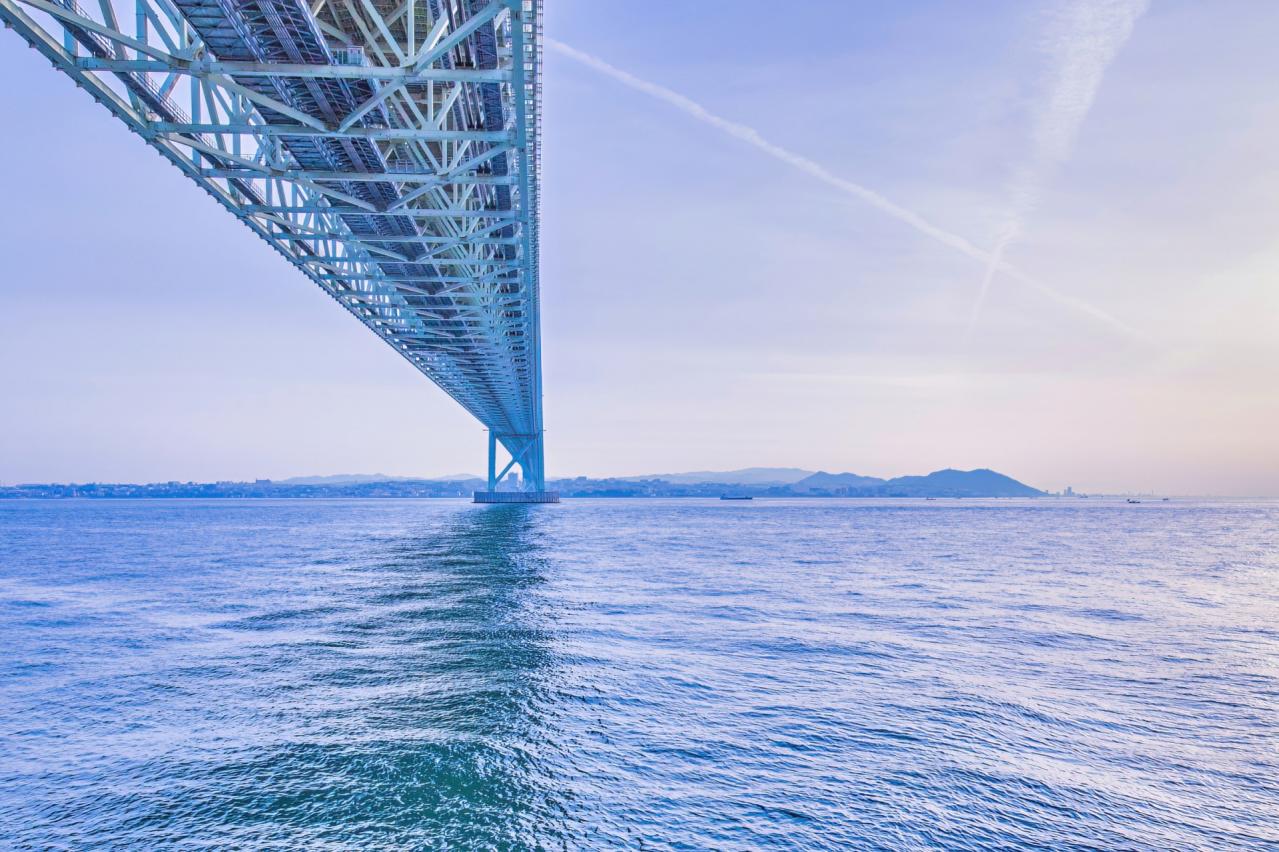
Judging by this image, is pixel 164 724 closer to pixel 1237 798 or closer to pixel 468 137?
pixel 468 137

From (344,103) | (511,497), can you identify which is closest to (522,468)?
(511,497)

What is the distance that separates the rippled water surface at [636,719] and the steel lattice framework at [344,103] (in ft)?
32.4

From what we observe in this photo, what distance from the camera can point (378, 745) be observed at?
29.0 ft

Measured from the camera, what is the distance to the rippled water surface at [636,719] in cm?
704

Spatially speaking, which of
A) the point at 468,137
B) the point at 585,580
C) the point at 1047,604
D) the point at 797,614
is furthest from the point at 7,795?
the point at 1047,604

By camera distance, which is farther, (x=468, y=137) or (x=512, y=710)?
(x=468, y=137)

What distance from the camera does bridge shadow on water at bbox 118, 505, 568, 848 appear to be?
682cm

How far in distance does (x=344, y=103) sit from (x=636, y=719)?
12.6 m

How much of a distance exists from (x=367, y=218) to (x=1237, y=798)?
2251 centimetres

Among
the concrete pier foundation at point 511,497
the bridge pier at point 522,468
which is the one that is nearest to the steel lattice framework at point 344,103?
the bridge pier at point 522,468

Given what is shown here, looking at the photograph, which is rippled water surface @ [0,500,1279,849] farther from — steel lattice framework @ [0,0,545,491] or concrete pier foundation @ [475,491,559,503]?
concrete pier foundation @ [475,491,559,503]

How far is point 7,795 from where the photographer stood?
762 centimetres

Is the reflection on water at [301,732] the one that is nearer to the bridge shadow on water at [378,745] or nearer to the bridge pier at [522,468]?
the bridge shadow on water at [378,745]

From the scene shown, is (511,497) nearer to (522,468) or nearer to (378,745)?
(522,468)
